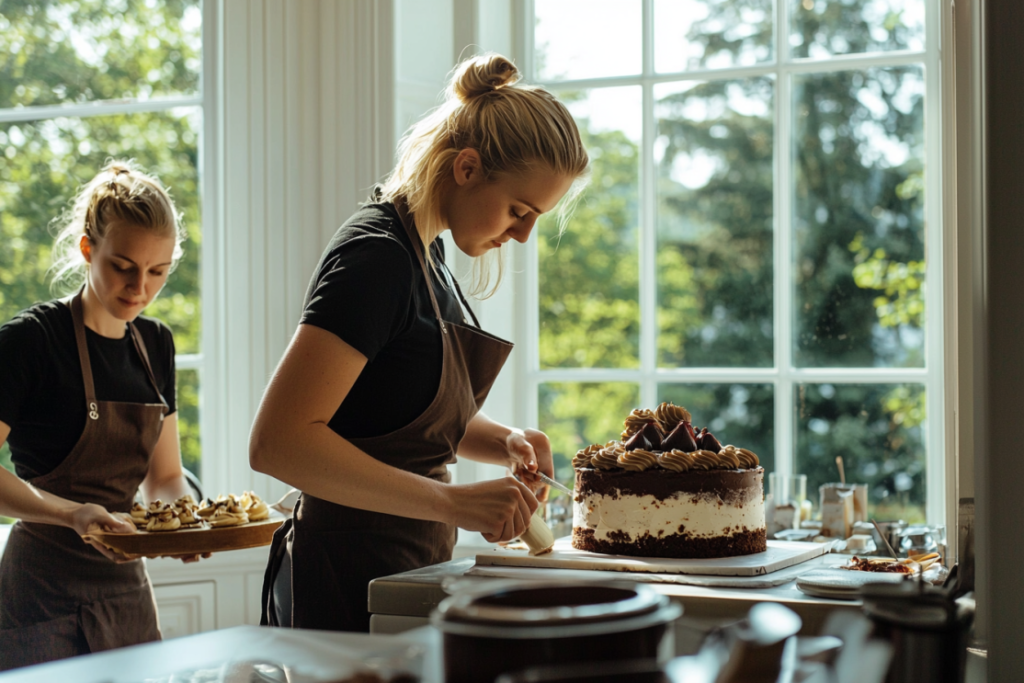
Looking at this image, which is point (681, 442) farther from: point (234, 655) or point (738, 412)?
point (738, 412)

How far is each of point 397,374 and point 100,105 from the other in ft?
Answer: 6.32

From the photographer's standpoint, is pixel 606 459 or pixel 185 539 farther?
pixel 185 539

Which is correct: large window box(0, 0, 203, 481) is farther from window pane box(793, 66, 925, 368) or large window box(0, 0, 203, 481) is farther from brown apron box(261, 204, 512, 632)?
window pane box(793, 66, 925, 368)

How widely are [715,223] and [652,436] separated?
4.04ft

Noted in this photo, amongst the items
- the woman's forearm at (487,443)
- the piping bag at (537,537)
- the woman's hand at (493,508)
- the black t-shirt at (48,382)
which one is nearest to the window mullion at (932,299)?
the woman's forearm at (487,443)

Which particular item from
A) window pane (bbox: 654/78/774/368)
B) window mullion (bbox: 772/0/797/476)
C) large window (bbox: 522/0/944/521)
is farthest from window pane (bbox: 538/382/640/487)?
window mullion (bbox: 772/0/797/476)

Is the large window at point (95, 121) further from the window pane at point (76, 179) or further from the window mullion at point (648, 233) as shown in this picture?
the window mullion at point (648, 233)

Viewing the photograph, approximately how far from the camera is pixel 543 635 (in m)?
0.41

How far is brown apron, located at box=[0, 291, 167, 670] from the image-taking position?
5.88ft

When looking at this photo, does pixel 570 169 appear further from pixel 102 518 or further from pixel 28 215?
pixel 28 215

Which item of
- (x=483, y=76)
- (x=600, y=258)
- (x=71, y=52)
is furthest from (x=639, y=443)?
(x=71, y=52)

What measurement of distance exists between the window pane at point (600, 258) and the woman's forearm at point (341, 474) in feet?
4.94

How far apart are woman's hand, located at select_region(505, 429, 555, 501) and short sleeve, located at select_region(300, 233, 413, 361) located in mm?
399

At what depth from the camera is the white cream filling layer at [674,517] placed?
1378 mm
